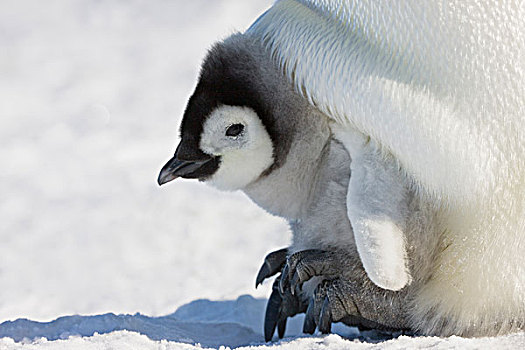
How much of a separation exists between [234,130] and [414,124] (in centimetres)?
34

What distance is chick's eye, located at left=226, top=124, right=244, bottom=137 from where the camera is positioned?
1.27 meters

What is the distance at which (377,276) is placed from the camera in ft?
3.73

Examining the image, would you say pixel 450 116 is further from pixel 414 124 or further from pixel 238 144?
pixel 238 144

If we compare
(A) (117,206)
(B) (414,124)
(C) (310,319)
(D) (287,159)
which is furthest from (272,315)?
(A) (117,206)

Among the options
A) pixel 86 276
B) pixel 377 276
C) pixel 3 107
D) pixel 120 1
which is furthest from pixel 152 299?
pixel 120 1

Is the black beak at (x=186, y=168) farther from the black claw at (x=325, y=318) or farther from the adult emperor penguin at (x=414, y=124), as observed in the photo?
the black claw at (x=325, y=318)

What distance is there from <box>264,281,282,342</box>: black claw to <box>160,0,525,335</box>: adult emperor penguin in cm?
31

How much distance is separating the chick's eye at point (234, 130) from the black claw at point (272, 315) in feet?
1.21

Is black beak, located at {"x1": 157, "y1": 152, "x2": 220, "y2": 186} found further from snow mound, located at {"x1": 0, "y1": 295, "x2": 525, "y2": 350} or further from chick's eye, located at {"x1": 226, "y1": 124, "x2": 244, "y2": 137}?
snow mound, located at {"x1": 0, "y1": 295, "x2": 525, "y2": 350}

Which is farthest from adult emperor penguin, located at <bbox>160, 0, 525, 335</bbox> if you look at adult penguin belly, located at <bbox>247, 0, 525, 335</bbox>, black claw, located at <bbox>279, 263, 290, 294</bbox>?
black claw, located at <bbox>279, 263, 290, 294</bbox>

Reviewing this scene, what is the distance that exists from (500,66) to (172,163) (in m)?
0.61

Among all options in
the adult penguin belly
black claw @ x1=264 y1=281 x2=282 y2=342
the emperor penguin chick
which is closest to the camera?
the adult penguin belly

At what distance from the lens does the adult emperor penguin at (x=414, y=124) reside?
1.05m

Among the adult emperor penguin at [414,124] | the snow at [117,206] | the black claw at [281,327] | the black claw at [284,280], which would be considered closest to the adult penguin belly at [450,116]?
the adult emperor penguin at [414,124]
